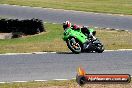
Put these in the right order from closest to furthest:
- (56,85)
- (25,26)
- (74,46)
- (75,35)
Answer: (56,85) → (74,46) → (75,35) → (25,26)

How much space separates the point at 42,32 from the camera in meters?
26.1

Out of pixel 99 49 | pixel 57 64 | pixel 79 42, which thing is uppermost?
pixel 79 42

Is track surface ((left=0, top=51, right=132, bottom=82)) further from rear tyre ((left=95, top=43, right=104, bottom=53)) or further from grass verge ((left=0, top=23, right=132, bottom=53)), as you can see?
grass verge ((left=0, top=23, right=132, bottom=53))

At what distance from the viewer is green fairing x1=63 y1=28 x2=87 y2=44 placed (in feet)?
63.1

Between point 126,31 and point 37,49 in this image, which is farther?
point 126,31

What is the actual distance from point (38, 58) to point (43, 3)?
21.9 metres

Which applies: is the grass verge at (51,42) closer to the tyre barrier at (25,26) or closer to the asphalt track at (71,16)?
the tyre barrier at (25,26)

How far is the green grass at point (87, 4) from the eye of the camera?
35969 mm

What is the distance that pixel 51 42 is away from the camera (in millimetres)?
22938

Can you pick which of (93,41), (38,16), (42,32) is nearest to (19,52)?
(93,41)

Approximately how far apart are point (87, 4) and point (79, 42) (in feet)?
65.3

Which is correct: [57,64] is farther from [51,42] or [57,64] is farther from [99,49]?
[51,42]

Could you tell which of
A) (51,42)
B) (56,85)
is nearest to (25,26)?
(51,42)

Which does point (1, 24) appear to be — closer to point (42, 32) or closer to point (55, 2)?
point (42, 32)
